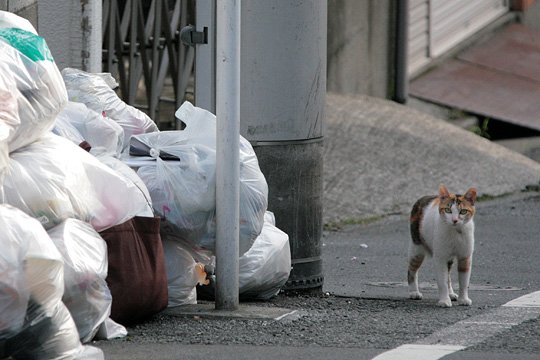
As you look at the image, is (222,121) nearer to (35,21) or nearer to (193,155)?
(193,155)

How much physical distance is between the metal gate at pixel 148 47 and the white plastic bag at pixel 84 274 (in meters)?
6.59

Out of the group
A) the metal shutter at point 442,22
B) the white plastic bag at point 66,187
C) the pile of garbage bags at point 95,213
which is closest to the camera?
the pile of garbage bags at point 95,213

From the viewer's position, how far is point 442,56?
17719 mm

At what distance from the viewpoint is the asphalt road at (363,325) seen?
5.46 m

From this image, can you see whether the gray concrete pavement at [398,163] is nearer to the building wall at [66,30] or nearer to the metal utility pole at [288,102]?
the building wall at [66,30]

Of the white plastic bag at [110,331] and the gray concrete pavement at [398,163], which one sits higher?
the white plastic bag at [110,331]

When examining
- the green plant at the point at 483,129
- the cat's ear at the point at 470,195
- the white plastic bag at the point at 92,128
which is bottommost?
the green plant at the point at 483,129

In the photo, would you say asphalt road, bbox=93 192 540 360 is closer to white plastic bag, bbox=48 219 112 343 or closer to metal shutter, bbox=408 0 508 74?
white plastic bag, bbox=48 219 112 343

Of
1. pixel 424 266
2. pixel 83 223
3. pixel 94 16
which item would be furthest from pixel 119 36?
pixel 83 223

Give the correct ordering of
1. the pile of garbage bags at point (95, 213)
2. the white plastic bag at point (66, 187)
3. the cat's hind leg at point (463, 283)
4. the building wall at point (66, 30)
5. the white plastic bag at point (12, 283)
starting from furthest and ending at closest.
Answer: the building wall at point (66, 30)
the cat's hind leg at point (463, 283)
the white plastic bag at point (66, 187)
the pile of garbage bags at point (95, 213)
the white plastic bag at point (12, 283)

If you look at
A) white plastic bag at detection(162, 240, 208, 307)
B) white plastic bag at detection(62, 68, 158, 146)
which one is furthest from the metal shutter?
white plastic bag at detection(162, 240, 208, 307)

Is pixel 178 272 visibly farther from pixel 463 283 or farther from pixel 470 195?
pixel 470 195

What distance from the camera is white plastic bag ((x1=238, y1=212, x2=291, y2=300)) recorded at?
22.6 ft

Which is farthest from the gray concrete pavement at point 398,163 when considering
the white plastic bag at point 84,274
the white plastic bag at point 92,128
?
the white plastic bag at point 84,274
